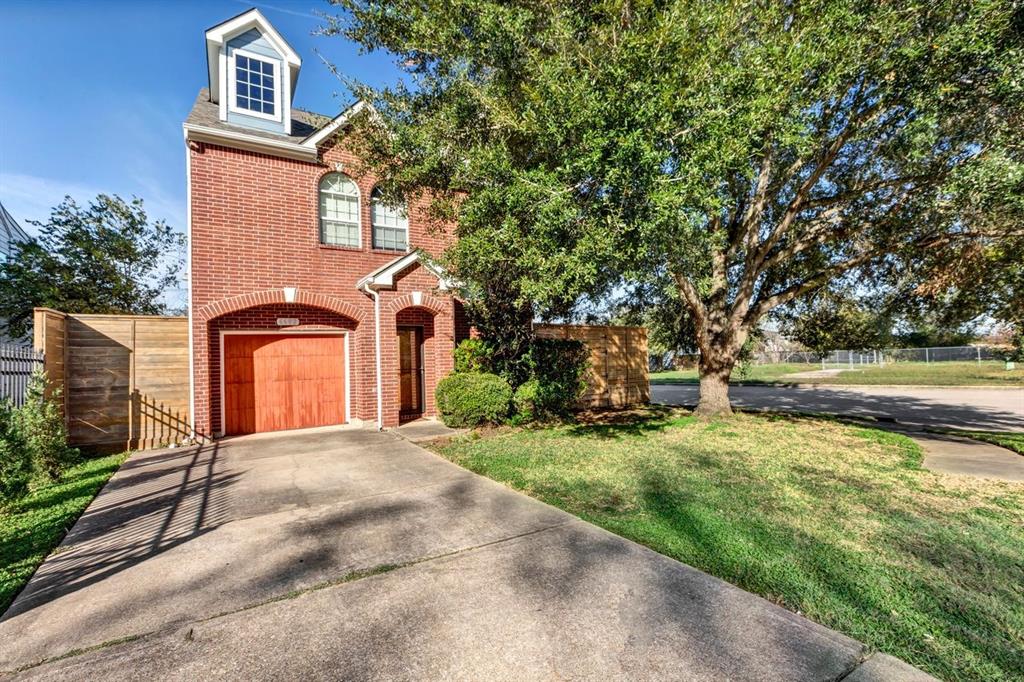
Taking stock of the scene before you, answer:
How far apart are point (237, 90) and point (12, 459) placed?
27.9 ft

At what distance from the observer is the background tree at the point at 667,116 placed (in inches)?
207

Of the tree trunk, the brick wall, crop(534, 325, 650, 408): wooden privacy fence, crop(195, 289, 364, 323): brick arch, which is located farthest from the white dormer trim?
the tree trunk

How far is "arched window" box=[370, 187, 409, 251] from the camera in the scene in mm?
10680

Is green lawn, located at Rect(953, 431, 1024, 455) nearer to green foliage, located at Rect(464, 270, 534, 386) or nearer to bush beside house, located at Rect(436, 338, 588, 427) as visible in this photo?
bush beside house, located at Rect(436, 338, 588, 427)

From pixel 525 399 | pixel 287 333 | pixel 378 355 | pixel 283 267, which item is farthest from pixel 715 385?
pixel 283 267

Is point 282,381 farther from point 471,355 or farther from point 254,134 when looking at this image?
point 254,134

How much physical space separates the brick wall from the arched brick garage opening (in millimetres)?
48

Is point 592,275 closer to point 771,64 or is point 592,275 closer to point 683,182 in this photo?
point 683,182

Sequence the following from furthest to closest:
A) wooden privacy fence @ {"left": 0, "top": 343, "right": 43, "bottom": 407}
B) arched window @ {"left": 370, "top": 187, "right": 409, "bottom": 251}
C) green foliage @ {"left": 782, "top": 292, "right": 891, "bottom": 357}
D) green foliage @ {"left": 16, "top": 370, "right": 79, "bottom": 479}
Result: green foliage @ {"left": 782, "top": 292, "right": 891, "bottom": 357}, arched window @ {"left": 370, "top": 187, "right": 409, "bottom": 251}, wooden privacy fence @ {"left": 0, "top": 343, "right": 43, "bottom": 407}, green foliage @ {"left": 16, "top": 370, "right": 79, "bottom": 479}

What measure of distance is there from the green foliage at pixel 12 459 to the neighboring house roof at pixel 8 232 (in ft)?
39.5

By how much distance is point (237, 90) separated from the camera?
9703 mm

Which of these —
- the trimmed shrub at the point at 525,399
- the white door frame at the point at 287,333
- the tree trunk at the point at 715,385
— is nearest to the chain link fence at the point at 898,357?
the tree trunk at the point at 715,385

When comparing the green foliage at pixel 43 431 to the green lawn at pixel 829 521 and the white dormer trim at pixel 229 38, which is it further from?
the white dormer trim at pixel 229 38

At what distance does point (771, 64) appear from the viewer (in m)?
5.78
